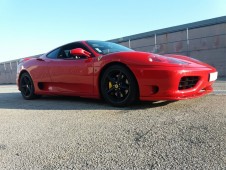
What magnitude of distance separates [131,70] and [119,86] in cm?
33

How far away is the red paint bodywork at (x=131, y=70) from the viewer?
331 cm

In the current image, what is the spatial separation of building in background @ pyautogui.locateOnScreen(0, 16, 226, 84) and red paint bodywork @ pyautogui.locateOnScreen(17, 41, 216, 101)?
8.20 metres

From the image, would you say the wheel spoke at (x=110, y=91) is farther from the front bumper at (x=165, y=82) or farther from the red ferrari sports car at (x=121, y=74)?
the front bumper at (x=165, y=82)

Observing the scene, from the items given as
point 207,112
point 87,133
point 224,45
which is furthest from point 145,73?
point 224,45

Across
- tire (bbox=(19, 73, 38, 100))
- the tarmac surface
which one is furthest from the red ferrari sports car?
tire (bbox=(19, 73, 38, 100))

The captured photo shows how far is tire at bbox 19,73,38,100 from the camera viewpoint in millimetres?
5457

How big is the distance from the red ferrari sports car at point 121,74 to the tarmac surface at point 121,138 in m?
0.24

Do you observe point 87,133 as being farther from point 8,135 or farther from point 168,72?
point 168,72

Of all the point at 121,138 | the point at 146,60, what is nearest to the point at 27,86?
the point at 146,60

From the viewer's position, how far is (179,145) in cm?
206

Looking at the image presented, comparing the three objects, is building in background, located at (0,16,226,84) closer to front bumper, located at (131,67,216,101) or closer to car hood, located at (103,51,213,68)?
front bumper, located at (131,67,216,101)

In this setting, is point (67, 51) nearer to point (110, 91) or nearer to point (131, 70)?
point (110, 91)

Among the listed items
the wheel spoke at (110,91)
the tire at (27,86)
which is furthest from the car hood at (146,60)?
the tire at (27,86)

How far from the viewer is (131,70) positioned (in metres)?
3.54
